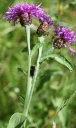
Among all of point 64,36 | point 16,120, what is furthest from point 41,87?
point 16,120

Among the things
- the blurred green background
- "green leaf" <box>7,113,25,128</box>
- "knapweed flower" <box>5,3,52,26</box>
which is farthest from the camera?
the blurred green background

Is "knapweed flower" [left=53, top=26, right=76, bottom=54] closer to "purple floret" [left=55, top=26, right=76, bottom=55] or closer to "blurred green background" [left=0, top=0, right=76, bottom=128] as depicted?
"purple floret" [left=55, top=26, right=76, bottom=55]

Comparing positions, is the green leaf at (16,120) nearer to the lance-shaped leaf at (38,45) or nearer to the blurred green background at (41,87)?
the lance-shaped leaf at (38,45)

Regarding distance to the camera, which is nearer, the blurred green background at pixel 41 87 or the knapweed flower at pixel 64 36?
the knapweed flower at pixel 64 36

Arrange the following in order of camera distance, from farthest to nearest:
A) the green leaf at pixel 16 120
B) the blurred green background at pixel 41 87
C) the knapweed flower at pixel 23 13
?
the blurred green background at pixel 41 87, the knapweed flower at pixel 23 13, the green leaf at pixel 16 120

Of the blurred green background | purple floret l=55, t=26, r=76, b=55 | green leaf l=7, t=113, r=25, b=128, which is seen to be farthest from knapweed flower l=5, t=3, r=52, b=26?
the blurred green background

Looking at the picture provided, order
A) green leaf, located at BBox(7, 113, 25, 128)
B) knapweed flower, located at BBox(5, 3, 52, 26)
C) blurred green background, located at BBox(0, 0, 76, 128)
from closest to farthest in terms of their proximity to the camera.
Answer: green leaf, located at BBox(7, 113, 25, 128) < knapweed flower, located at BBox(5, 3, 52, 26) < blurred green background, located at BBox(0, 0, 76, 128)

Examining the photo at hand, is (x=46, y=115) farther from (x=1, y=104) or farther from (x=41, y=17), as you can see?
(x=41, y=17)

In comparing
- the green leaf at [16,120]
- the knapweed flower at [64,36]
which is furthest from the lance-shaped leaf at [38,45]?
the green leaf at [16,120]
